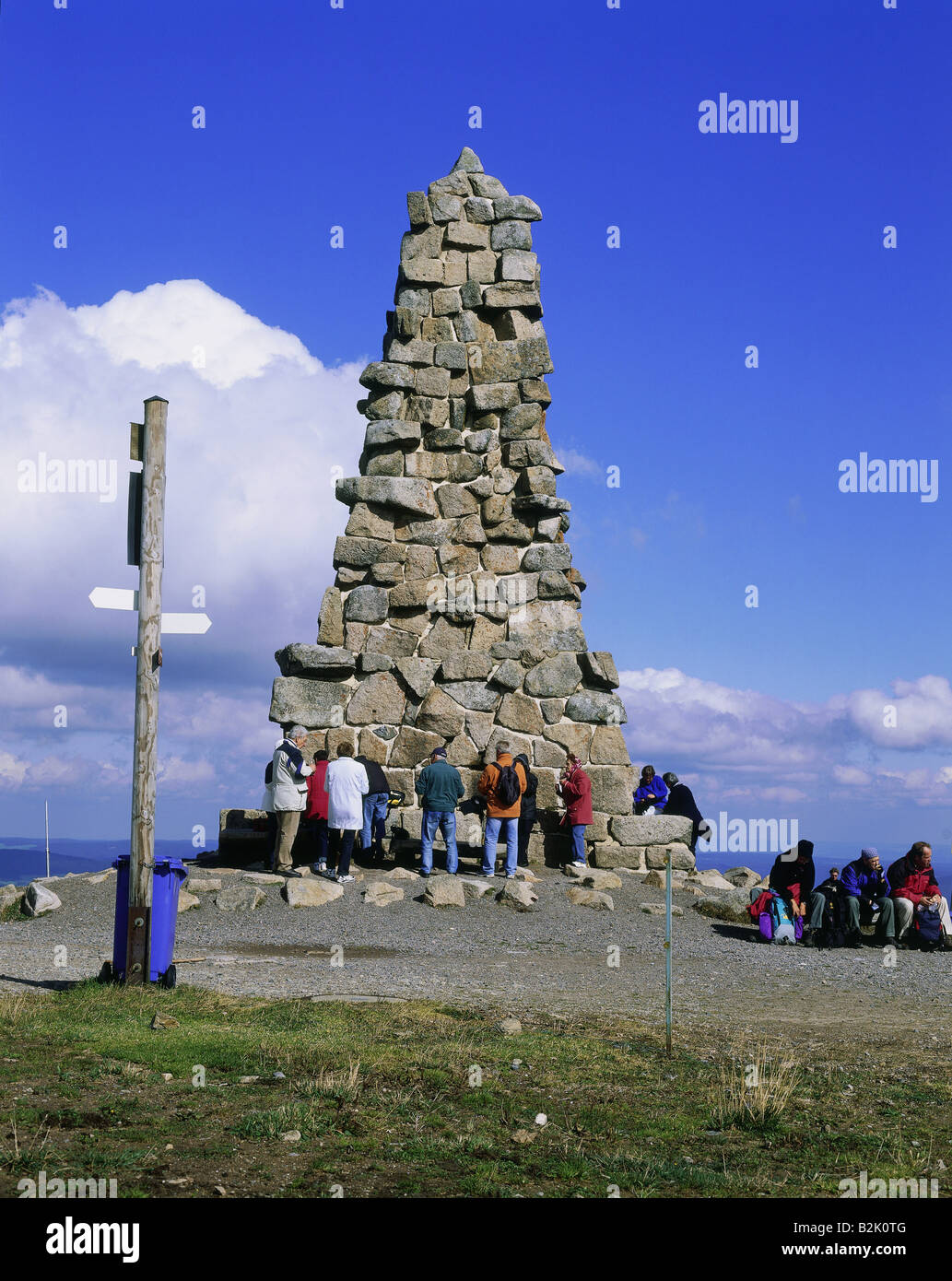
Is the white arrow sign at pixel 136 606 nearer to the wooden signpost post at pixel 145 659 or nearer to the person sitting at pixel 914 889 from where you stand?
the wooden signpost post at pixel 145 659

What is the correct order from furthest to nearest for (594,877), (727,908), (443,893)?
(594,877)
(727,908)
(443,893)

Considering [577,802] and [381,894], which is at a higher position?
[577,802]

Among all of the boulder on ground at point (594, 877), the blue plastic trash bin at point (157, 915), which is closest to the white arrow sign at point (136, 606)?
the blue plastic trash bin at point (157, 915)

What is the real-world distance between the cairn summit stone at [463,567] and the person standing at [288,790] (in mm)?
2492

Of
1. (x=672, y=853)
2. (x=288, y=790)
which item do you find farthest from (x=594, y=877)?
(x=288, y=790)

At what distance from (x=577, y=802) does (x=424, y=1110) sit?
12.4 m

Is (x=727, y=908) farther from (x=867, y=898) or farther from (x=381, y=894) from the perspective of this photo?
(x=381, y=894)

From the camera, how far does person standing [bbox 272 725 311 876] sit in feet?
55.3

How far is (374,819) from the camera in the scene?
18656 millimetres

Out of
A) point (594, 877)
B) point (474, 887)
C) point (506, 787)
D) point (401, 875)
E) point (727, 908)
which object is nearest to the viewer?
point (474, 887)

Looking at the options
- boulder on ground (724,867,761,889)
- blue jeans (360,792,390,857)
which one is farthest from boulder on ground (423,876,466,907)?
boulder on ground (724,867,761,889)
